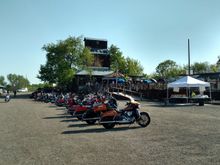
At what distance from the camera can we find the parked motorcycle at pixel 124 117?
12.0 meters

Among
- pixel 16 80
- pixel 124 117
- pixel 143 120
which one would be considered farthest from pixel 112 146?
pixel 16 80

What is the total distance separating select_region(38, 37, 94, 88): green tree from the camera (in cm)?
5412

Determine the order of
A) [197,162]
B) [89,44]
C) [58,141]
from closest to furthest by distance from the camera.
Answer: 1. [197,162]
2. [58,141]
3. [89,44]

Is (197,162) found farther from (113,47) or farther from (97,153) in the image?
(113,47)

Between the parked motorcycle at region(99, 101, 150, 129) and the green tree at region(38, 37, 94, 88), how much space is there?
41634mm

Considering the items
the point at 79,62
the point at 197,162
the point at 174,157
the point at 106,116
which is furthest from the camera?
the point at 79,62

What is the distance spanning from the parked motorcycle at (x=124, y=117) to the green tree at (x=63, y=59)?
4163cm

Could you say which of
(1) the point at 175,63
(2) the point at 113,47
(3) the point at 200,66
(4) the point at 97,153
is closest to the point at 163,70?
(1) the point at 175,63

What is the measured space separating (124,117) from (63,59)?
4379 centimetres

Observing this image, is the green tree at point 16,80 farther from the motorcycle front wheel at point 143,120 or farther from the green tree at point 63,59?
the motorcycle front wheel at point 143,120

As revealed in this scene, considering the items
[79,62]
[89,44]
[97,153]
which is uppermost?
[89,44]

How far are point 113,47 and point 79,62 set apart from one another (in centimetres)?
2072

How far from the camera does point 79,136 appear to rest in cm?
1022

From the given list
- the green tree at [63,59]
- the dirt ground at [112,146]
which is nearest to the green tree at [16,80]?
the green tree at [63,59]
